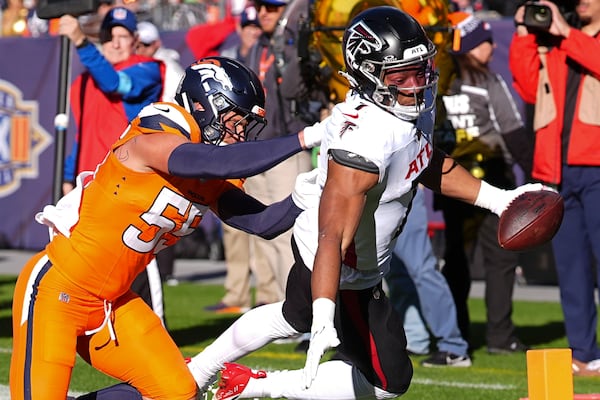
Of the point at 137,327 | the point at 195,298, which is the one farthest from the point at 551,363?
the point at 195,298

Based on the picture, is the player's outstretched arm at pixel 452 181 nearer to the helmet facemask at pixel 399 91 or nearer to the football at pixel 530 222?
the football at pixel 530 222

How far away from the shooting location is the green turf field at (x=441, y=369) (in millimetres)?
5797

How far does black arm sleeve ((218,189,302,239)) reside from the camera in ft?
14.4

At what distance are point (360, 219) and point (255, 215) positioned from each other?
1.87 feet

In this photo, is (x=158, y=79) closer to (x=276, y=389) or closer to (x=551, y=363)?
(x=276, y=389)

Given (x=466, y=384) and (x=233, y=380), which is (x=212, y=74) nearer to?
(x=233, y=380)

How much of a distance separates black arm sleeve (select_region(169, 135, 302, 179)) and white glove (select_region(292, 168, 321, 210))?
1.44 ft

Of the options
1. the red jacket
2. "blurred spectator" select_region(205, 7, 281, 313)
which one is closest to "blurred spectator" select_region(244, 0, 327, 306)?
"blurred spectator" select_region(205, 7, 281, 313)

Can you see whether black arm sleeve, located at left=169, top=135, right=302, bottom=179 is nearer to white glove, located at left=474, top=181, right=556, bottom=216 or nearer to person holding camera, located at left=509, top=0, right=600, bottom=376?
white glove, located at left=474, top=181, right=556, bottom=216

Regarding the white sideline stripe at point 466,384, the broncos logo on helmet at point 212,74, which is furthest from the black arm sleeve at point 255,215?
the white sideline stripe at point 466,384

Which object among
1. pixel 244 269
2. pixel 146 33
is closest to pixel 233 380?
pixel 146 33

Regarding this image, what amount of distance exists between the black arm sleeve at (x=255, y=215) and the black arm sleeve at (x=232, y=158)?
551 mm

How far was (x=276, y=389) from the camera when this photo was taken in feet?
14.7

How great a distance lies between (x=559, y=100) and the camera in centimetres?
639
